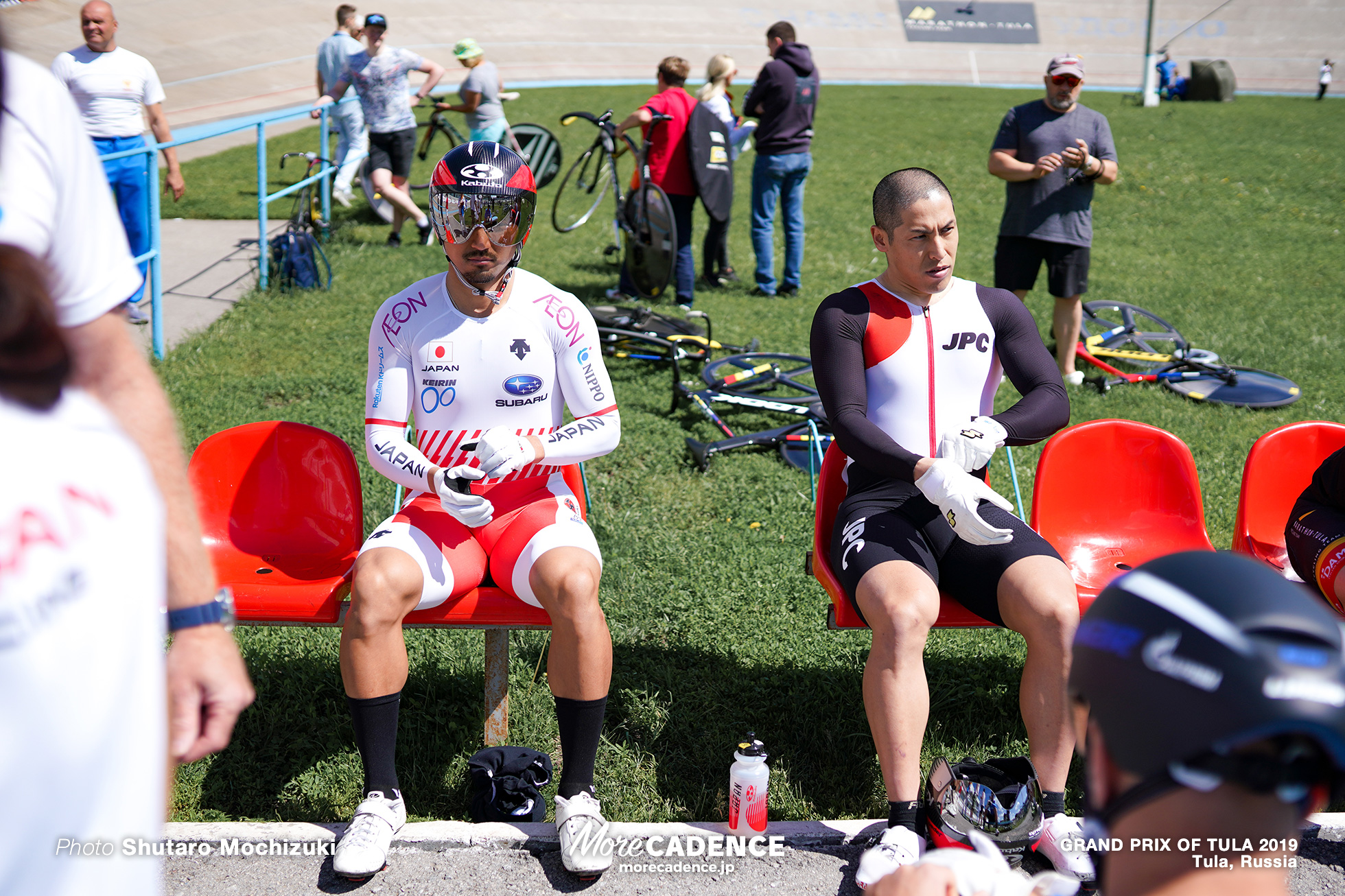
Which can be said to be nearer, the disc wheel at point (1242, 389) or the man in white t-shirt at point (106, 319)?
the man in white t-shirt at point (106, 319)

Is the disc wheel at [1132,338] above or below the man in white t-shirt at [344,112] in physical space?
below

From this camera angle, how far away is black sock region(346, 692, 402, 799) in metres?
3.14

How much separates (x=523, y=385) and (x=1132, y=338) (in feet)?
20.6

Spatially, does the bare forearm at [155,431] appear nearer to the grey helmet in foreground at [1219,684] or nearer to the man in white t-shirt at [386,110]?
the grey helmet in foreground at [1219,684]

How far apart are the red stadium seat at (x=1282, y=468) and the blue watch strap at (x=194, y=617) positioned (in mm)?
3825

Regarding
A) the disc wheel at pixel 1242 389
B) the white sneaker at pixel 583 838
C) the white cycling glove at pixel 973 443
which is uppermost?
the white cycling glove at pixel 973 443

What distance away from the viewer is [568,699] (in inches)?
127

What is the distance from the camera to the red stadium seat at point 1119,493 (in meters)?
3.94

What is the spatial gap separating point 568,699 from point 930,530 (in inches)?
52.6

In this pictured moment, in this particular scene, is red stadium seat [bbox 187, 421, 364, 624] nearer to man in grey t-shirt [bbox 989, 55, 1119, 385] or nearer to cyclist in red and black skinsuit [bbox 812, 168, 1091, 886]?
cyclist in red and black skinsuit [bbox 812, 168, 1091, 886]

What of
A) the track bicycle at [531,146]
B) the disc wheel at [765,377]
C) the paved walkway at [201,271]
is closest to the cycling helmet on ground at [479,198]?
the disc wheel at [765,377]

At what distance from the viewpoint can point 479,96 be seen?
37.1 ft

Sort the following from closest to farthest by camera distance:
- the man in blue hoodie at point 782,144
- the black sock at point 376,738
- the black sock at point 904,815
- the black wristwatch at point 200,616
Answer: the black wristwatch at point 200,616 → the black sock at point 904,815 → the black sock at point 376,738 → the man in blue hoodie at point 782,144

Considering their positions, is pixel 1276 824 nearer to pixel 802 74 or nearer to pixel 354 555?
pixel 354 555
